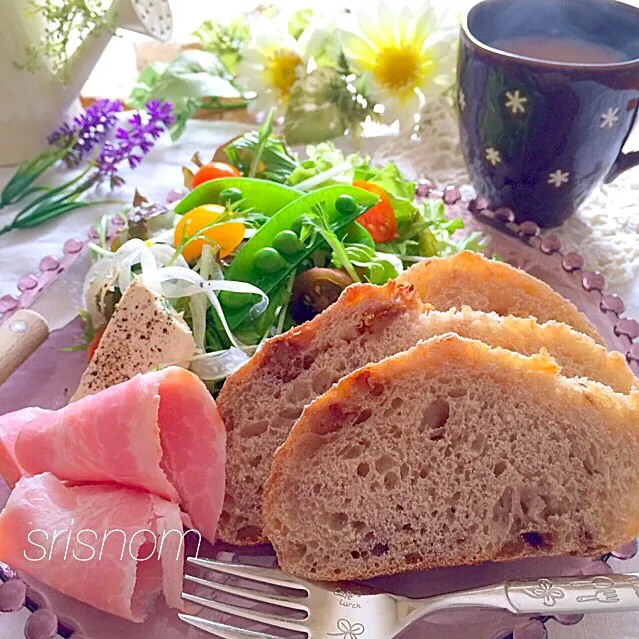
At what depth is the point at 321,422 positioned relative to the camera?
4.57 feet

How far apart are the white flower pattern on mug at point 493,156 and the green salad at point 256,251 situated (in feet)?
0.75

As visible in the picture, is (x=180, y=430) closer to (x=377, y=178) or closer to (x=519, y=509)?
(x=519, y=509)

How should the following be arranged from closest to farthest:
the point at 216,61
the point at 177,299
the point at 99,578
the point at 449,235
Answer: the point at 99,578 < the point at 177,299 < the point at 449,235 < the point at 216,61

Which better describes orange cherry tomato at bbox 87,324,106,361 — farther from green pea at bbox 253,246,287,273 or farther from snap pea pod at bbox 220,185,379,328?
green pea at bbox 253,246,287,273

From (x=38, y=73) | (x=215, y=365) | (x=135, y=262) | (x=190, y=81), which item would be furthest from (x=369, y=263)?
(x=38, y=73)

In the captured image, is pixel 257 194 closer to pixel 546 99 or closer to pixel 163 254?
pixel 163 254

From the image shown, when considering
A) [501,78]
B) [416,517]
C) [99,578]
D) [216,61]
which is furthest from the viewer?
[216,61]

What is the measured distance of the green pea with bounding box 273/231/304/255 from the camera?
1.91 meters

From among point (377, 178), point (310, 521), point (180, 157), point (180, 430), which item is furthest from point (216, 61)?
point (310, 521)

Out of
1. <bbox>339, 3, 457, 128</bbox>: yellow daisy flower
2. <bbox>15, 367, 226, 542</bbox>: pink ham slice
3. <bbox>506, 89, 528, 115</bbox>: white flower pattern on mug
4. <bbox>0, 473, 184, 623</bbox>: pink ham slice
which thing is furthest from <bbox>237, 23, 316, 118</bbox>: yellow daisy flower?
<bbox>0, 473, 184, 623</bbox>: pink ham slice

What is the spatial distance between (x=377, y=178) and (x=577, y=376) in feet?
3.36

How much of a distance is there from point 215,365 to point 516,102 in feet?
3.83

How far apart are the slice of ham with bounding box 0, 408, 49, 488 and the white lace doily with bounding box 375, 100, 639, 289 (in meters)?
1.69

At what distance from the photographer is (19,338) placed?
69.4 inches
